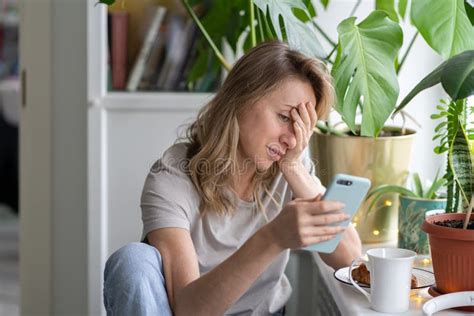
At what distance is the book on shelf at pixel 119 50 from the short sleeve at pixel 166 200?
27.0 inches

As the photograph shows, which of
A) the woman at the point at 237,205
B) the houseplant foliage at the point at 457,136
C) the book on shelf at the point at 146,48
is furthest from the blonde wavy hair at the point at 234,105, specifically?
the book on shelf at the point at 146,48

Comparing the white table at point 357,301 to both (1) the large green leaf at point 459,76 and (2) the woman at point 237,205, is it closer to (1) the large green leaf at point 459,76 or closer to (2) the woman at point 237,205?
(2) the woman at point 237,205

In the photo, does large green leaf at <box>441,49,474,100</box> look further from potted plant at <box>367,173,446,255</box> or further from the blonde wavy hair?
potted plant at <box>367,173,446,255</box>

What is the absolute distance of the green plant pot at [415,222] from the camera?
187 centimetres

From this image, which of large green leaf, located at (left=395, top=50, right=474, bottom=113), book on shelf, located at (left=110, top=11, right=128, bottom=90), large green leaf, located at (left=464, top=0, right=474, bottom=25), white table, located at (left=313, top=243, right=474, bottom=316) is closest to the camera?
large green leaf, located at (left=395, top=50, right=474, bottom=113)

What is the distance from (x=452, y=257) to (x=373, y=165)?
0.57m

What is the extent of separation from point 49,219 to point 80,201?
0.11m

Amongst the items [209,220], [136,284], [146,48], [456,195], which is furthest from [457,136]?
[146,48]

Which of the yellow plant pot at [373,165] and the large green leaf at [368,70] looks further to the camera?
the yellow plant pot at [373,165]

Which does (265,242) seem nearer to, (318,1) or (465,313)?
(465,313)

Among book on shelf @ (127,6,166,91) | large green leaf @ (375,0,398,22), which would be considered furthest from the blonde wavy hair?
book on shelf @ (127,6,166,91)

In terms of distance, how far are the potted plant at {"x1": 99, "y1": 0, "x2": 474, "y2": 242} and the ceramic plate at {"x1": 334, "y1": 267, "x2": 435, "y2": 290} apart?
0.29 metres

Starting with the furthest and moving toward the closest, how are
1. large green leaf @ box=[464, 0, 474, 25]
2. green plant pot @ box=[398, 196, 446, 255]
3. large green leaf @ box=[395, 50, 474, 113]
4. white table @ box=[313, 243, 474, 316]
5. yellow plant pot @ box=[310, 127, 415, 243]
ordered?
yellow plant pot @ box=[310, 127, 415, 243], green plant pot @ box=[398, 196, 446, 255], large green leaf @ box=[464, 0, 474, 25], white table @ box=[313, 243, 474, 316], large green leaf @ box=[395, 50, 474, 113]

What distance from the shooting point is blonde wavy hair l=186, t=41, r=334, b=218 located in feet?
5.41
